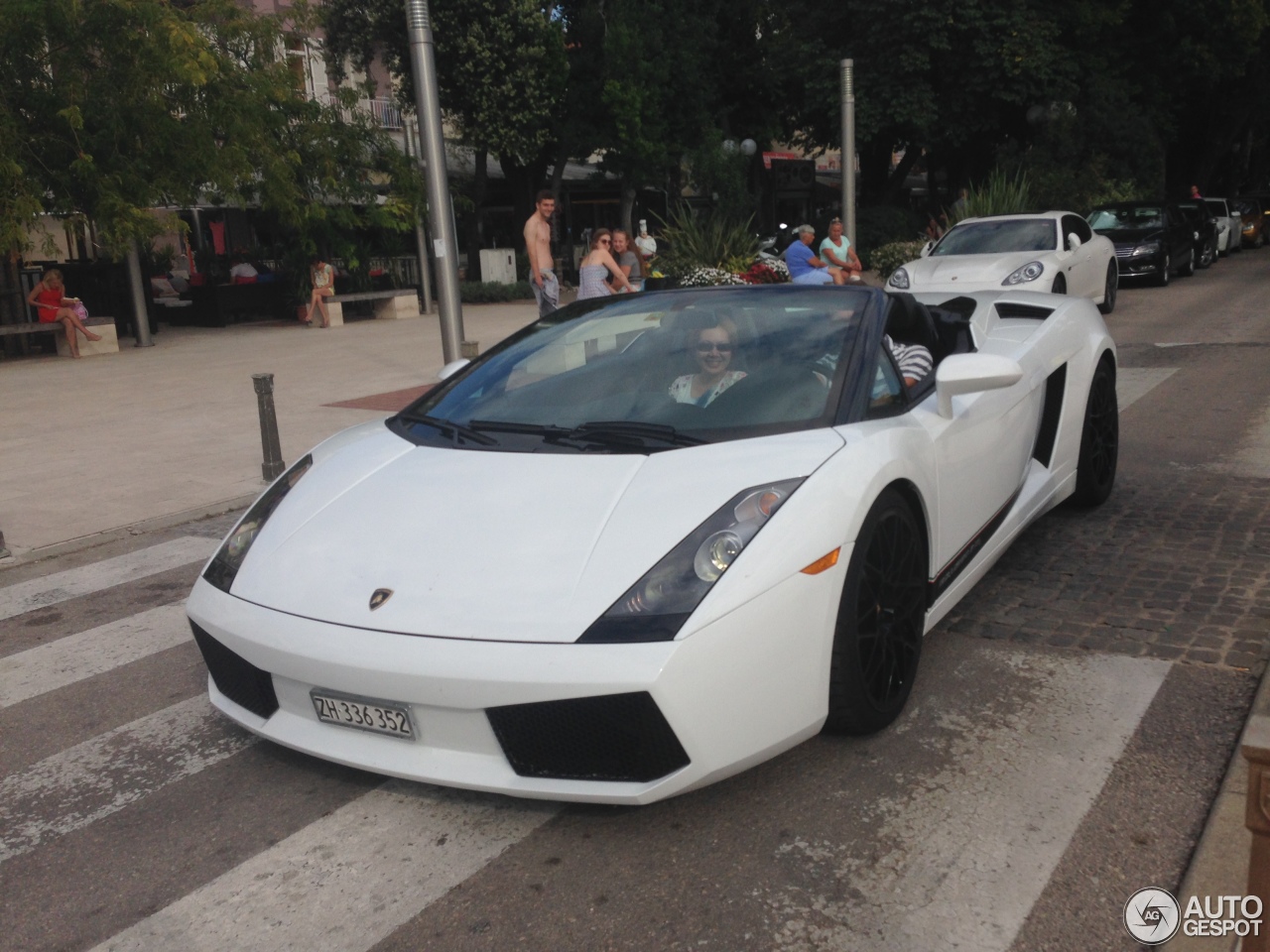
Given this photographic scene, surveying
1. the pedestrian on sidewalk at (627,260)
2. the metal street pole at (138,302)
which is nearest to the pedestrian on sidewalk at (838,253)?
the pedestrian on sidewalk at (627,260)

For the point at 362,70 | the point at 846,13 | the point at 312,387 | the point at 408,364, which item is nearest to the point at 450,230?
the point at 312,387

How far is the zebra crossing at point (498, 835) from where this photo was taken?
2859 millimetres

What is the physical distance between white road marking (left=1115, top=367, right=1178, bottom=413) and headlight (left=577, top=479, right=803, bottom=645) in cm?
705

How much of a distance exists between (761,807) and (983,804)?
61 cm

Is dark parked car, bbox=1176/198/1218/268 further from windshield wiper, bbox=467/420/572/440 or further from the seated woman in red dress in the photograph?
windshield wiper, bbox=467/420/572/440

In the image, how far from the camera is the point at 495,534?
3320 millimetres

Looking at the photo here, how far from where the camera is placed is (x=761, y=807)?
332 cm

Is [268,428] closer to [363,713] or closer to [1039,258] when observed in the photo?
[363,713]

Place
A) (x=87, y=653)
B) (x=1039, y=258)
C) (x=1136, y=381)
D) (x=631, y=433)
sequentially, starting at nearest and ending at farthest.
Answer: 1. (x=631, y=433)
2. (x=87, y=653)
3. (x=1136, y=381)
4. (x=1039, y=258)

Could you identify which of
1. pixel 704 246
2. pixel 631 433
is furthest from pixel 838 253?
pixel 631 433

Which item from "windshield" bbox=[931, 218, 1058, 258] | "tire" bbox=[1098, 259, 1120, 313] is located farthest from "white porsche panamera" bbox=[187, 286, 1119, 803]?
"tire" bbox=[1098, 259, 1120, 313]

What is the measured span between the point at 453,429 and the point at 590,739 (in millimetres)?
1511

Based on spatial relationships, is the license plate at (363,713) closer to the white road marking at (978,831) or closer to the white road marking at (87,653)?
the white road marking at (978,831)

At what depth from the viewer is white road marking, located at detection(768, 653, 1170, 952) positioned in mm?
2756
